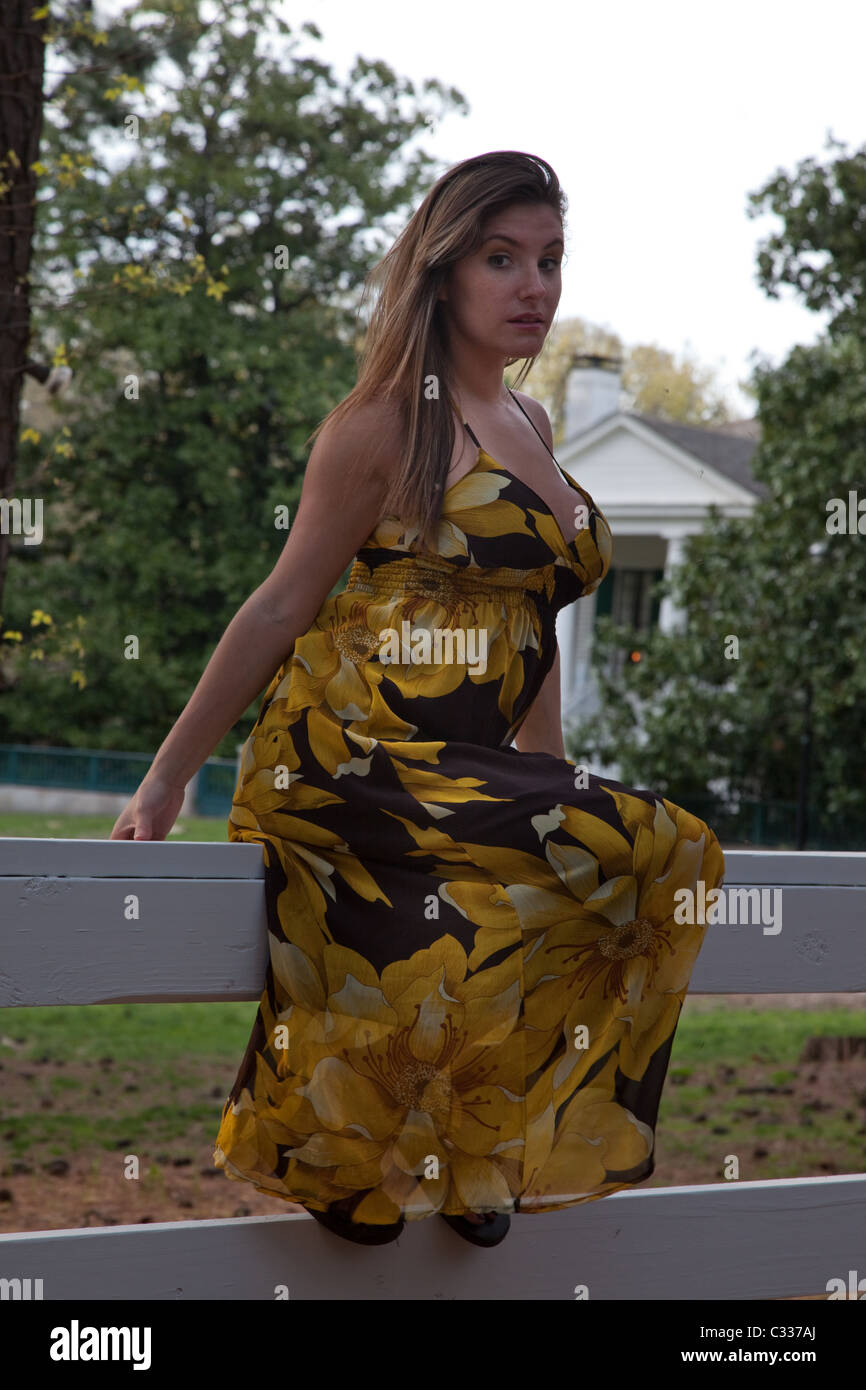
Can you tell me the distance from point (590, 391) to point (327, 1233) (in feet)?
76.1

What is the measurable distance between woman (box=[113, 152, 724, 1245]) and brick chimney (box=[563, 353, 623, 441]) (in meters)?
22.0

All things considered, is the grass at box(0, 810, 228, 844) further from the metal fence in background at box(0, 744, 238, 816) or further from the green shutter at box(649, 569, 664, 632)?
the green shutter at box(649, 569, 664, 632)

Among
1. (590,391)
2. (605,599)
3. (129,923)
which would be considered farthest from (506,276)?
(590,391)

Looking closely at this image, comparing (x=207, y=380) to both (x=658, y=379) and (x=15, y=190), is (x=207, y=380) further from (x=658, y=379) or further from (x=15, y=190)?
(x=658, y=379)

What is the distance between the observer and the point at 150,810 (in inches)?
78.1

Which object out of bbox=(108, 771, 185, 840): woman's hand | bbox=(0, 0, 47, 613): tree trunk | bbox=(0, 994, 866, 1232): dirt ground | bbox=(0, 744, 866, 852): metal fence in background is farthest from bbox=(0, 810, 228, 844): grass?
bbox=(108, 771, 185, 840): woman's hand

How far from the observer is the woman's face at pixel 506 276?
6.98ft

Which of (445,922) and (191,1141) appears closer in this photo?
(445,922)

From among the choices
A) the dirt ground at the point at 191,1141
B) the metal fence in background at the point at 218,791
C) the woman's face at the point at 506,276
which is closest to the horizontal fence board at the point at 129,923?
the woman's face at the point at 506,276

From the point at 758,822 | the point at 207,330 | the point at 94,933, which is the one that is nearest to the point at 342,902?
the point at 94,933

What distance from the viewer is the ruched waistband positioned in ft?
6.66

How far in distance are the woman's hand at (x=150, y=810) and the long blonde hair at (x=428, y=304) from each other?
19.1 inches

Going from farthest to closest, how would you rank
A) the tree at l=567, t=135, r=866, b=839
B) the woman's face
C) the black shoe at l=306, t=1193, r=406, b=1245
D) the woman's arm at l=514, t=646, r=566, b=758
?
1. the tree at l=567, t=135, r=866, b=839
2. the woman's arm at l=514, t=646, r=566, b=758
3. the woman's face
4. the black shoe at l=306, t=1193, r=406, b=1245

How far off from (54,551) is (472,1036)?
76.1ft
